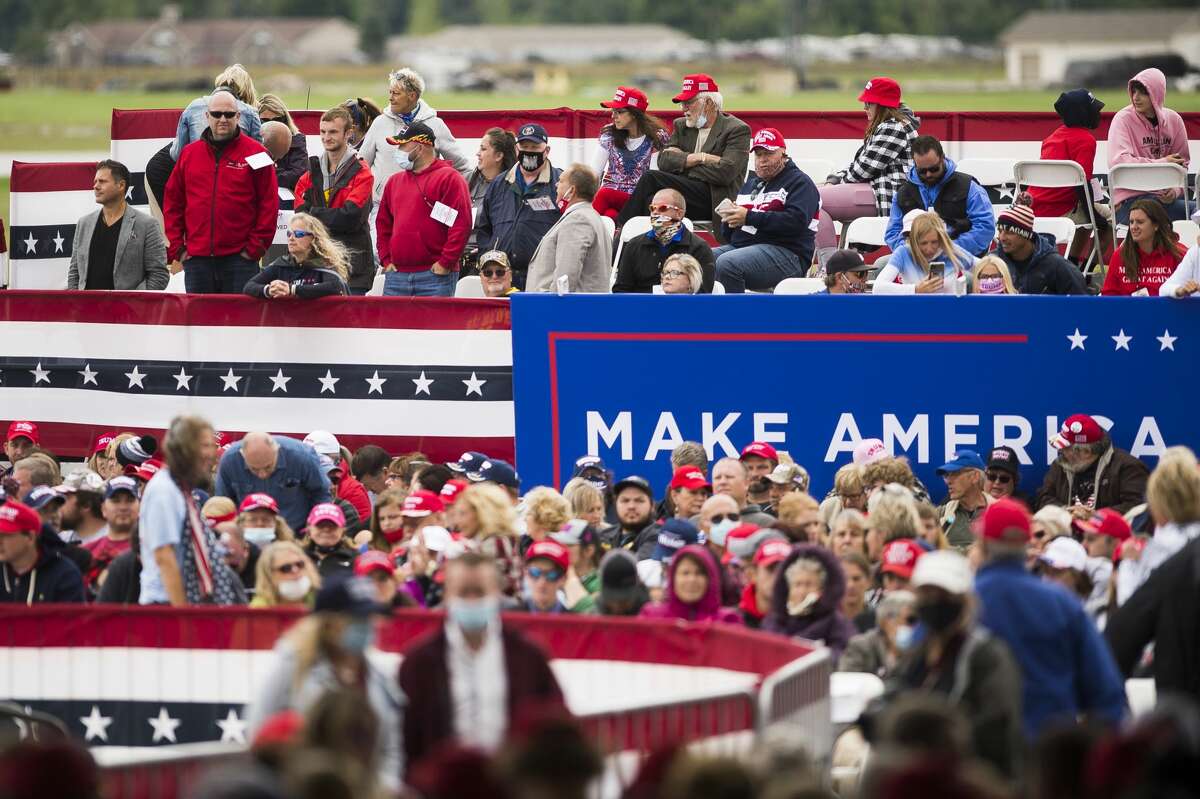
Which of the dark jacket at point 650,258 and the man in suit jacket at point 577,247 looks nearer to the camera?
the dark jacket at point 650,258

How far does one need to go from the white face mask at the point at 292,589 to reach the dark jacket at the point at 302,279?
520 centimetres

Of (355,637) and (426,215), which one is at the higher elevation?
(426,215)

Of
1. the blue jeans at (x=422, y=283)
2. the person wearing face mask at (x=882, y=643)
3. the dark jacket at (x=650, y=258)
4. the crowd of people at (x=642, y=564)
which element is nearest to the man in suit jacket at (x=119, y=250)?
the crowd of people at (x=642, y=564)

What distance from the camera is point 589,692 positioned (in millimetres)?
8367

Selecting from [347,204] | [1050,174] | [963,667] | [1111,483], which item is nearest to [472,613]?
[963,667]

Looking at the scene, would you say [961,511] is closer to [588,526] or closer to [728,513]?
[728,513]

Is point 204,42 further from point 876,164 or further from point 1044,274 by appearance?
point 1044,274

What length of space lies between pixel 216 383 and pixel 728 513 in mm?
5054

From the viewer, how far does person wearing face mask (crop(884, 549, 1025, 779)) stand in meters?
6.51

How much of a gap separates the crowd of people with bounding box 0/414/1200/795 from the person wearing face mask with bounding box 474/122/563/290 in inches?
82.8

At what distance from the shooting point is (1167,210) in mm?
14945

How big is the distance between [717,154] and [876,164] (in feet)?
3.96

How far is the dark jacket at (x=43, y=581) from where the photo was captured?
32.7 feet

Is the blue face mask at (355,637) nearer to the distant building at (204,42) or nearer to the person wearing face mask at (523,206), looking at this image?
the person wearing face mask at (523,206)
